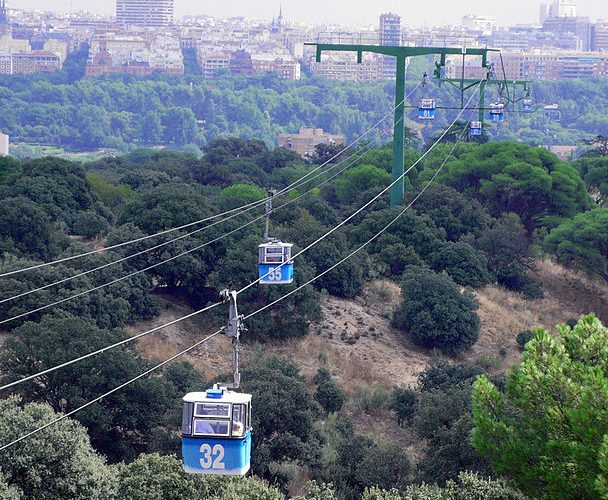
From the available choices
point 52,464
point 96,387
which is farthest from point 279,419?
point 52,464

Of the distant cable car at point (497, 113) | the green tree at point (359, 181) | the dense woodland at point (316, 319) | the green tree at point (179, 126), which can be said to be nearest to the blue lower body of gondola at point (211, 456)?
the dense woodland at point (316, 319)

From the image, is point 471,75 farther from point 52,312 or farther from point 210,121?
point 52,312

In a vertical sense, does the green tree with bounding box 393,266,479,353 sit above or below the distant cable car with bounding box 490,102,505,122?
below

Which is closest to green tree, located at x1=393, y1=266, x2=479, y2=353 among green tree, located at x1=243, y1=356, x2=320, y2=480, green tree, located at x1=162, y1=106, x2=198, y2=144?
green tree, located at x1=243, y1=356, x2=320, y2=480

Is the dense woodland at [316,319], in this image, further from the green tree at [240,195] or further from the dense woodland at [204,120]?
the dense woodland at [204,120]

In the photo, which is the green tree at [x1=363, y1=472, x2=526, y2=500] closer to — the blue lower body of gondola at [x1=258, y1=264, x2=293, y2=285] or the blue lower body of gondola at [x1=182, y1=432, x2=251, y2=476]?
the blue lower body of gondola at [x1=258, y1=264, x2=293, y2=285]

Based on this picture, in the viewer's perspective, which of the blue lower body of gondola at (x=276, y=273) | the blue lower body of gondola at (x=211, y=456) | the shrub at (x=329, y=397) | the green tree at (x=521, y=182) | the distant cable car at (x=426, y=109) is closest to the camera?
the blue lower body of gondola at (x=211, y=456)

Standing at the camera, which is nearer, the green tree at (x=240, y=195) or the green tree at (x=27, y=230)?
the green tree at (x=27, y=230)
